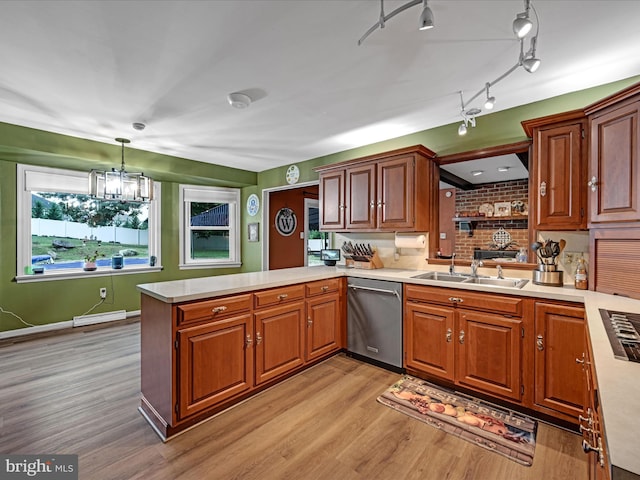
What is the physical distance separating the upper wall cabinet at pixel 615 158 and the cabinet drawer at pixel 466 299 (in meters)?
0.77

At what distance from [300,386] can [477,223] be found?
224cm

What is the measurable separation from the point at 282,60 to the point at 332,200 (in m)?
1.85

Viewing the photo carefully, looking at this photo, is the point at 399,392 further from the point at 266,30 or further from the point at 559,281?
the point at 266,30

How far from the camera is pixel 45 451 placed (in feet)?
5.94

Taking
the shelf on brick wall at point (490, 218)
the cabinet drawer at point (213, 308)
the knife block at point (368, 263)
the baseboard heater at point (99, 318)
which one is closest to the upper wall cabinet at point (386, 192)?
the shelf on brick wall at point (490, 218)

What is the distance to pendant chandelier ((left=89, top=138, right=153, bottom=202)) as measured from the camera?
3.22 meters

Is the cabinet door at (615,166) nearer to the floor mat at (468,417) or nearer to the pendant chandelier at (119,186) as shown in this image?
the floor mat at (468,417)

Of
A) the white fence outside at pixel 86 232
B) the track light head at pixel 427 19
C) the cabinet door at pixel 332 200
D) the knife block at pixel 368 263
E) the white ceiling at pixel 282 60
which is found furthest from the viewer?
the white fence outside at pixel 86 232

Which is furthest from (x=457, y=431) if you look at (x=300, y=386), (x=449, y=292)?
(x=300, y=386)

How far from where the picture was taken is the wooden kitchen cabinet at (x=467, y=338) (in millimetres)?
2201

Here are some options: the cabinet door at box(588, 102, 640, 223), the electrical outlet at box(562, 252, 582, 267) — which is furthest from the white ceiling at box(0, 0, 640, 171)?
the electrical outlet at box(562, 252, 582, 267)

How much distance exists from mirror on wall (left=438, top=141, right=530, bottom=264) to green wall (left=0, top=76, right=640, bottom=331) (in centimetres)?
14

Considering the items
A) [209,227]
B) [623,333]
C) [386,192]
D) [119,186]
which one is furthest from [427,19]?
[209,227]

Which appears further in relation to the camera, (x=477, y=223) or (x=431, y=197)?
(x=431, y=197)
